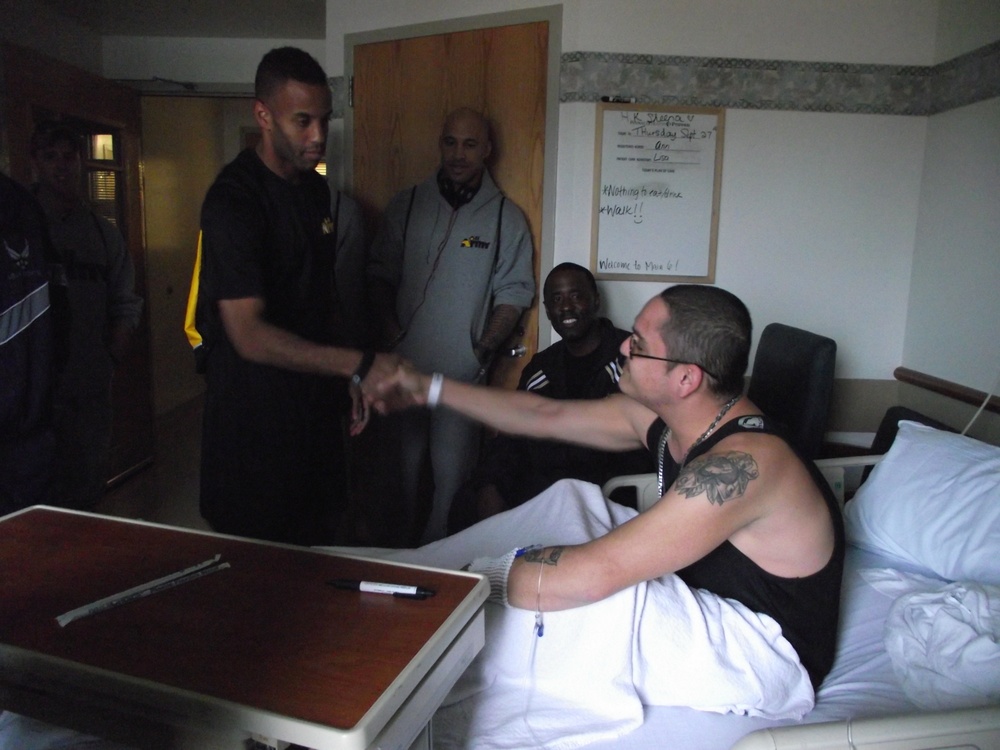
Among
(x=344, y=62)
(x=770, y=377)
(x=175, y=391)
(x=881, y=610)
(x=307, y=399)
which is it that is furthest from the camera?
(x=175, y=391)

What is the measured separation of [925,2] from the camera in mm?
2762

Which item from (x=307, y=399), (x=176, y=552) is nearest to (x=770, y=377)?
(x=307, y=399)

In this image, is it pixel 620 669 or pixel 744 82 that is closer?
pixel 620 669

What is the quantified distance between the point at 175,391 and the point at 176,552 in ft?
16.1

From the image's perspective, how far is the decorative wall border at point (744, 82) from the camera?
2.80 meters

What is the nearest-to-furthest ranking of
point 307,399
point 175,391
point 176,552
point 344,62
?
point 176,552 → point 307,399 → point 344,62 → point 175,391

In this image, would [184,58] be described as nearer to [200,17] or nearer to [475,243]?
[200,17]

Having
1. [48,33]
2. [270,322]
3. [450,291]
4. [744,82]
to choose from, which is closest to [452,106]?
[450,291]

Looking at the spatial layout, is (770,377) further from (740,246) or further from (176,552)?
(176,552)

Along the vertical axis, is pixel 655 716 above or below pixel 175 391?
above

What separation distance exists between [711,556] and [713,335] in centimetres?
42

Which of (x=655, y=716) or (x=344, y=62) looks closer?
(x=655, y=716)

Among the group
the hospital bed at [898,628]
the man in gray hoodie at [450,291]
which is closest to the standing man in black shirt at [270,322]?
the hospital bed at [898,628]

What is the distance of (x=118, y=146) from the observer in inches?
153
